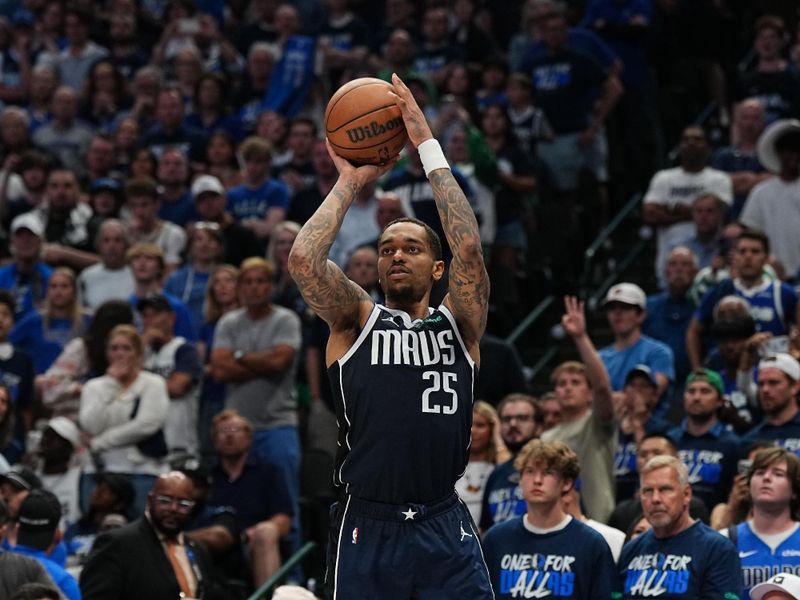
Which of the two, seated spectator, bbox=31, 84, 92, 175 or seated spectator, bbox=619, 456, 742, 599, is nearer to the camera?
seated spectator, bbox=619, 456, 742, 599

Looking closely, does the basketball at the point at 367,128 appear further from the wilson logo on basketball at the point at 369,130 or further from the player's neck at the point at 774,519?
the player's neck at the point at 774,519

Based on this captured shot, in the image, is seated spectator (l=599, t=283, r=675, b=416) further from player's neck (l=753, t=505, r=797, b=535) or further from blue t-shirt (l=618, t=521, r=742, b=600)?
blue t-shirt (l=618, t=521, r=742, b=600)

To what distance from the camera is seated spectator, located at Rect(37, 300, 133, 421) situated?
12062 mm

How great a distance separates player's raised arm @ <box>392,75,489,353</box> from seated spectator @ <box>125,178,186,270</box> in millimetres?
7259

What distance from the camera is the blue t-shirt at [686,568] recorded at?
841 centimetres

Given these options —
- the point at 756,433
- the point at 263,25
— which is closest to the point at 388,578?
the point at 756,433

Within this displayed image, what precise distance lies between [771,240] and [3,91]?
9.31m

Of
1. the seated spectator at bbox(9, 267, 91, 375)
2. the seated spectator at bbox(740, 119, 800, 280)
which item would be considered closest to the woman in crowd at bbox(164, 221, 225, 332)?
the seated spectator at bbox(9, 267, 91, 375)

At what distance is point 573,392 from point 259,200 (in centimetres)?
480

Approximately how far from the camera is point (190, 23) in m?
18.7

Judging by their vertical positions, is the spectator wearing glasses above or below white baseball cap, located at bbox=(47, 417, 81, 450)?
below

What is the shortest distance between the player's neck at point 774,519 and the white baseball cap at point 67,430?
4.95 meters

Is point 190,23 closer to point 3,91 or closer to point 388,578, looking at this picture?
point 3,91

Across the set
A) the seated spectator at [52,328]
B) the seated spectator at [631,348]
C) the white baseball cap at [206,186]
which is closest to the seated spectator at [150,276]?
the seated spectator at [52,328]
